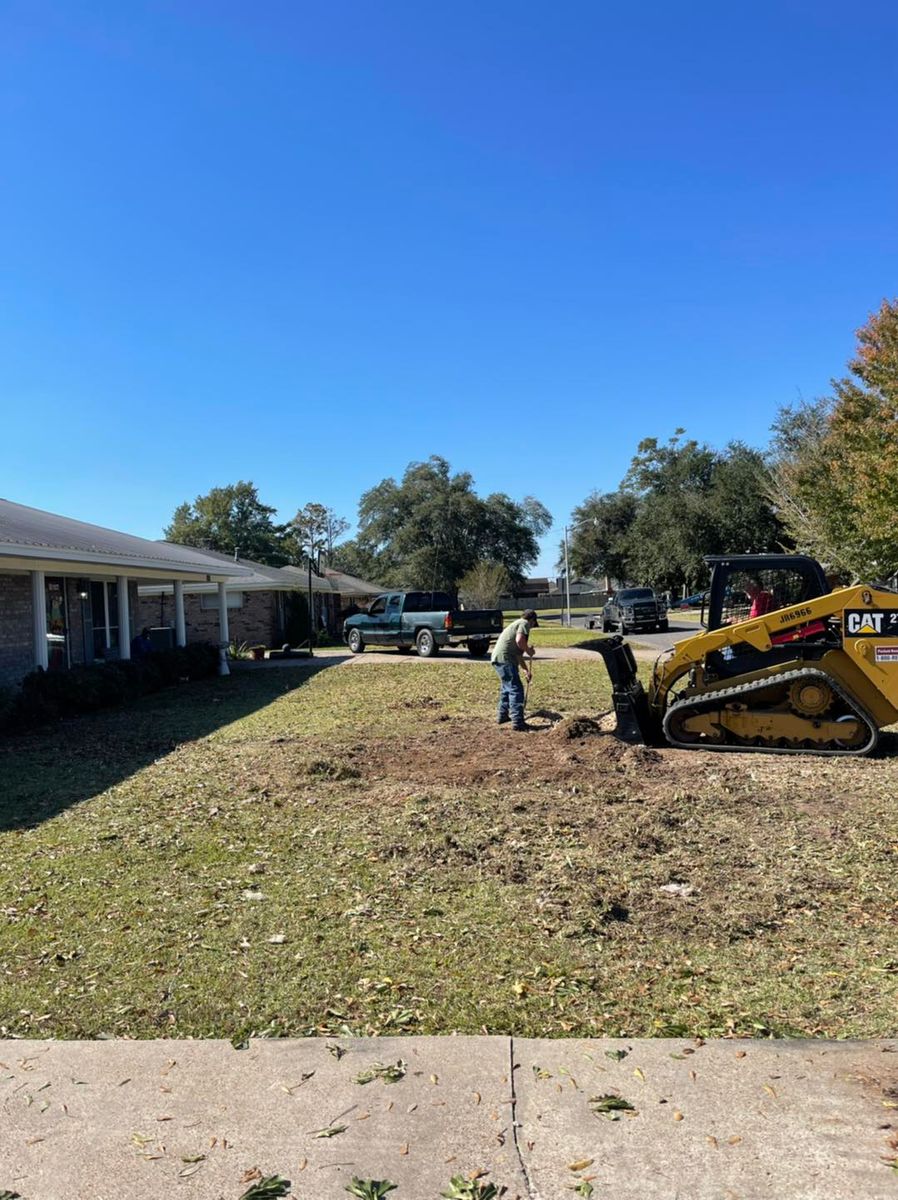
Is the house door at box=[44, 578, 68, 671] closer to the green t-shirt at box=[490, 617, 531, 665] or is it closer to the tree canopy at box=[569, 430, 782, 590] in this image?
the green t-shirt at box=[490, 617, 531, 665]

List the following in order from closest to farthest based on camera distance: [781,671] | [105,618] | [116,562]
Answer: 1. [781,671]
2. [116,562]
3. [105,618]

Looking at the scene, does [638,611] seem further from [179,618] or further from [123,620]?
[123,620]

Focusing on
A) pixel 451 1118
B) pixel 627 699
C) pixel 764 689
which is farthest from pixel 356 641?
pixel 451 1118

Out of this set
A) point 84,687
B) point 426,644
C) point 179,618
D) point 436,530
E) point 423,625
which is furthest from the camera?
point 436,530

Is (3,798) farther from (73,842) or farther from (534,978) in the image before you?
(534,978)

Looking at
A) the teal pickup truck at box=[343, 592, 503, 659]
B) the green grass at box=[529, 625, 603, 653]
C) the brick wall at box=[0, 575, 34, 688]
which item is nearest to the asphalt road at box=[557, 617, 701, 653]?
the green grass at box=[529, 625, 603, 653]

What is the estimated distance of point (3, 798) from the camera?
7590 mm

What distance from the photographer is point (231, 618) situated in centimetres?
3048

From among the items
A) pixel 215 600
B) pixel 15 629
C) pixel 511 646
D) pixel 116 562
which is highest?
pixel 116 562

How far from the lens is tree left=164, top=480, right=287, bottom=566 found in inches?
3369

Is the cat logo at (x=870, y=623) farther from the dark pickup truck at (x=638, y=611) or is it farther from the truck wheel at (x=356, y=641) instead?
the dark pickup truck at (x=638, y=611)

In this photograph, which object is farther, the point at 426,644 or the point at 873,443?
the point at 426,644

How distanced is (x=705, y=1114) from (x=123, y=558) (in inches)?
585

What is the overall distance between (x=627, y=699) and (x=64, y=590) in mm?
12501
